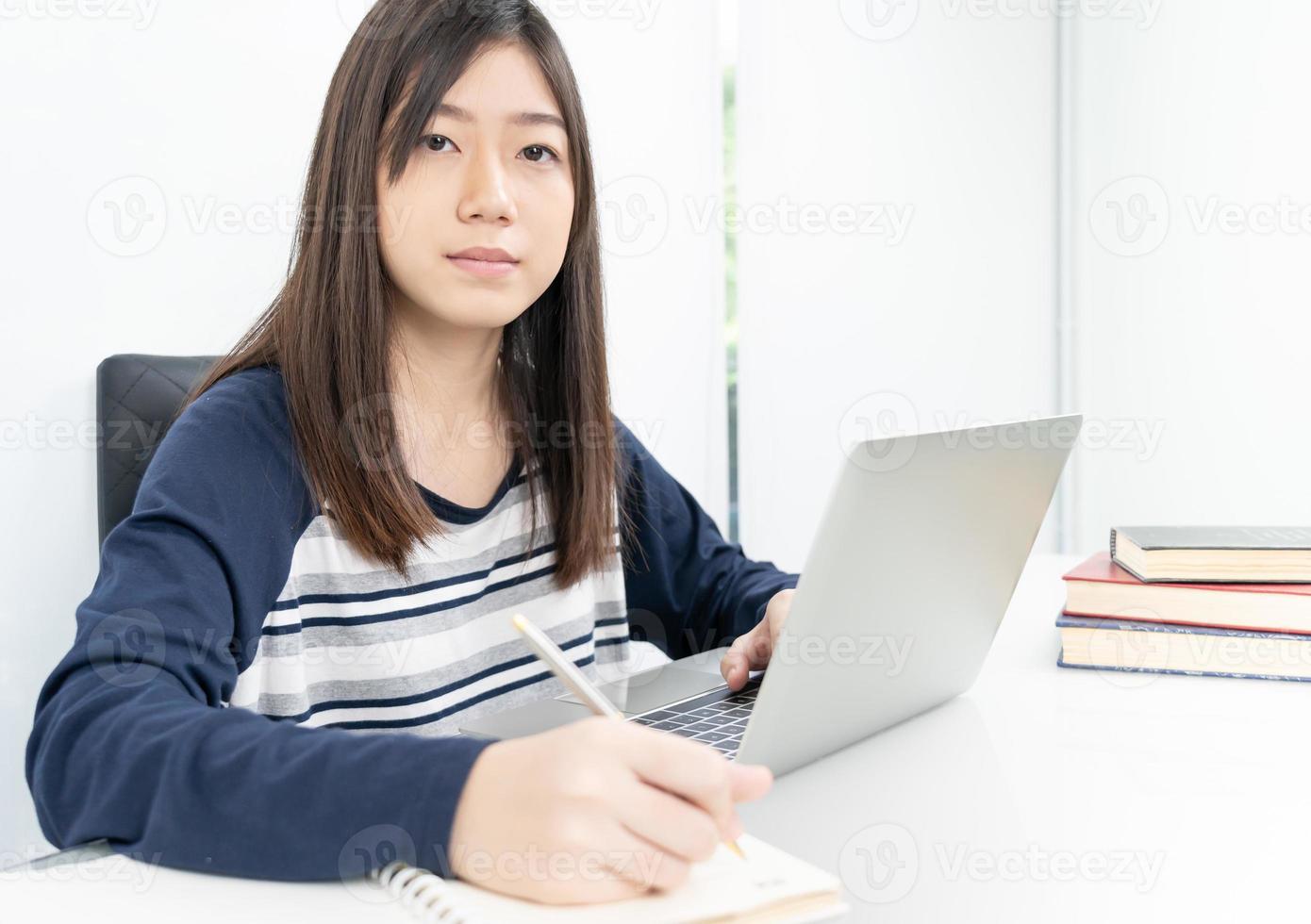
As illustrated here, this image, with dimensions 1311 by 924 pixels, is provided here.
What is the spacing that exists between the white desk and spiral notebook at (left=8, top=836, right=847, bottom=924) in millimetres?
65

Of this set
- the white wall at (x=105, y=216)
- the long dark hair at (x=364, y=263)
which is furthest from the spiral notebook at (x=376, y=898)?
the white wall at (x=105, y=216)

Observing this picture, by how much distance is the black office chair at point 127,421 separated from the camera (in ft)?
3.70

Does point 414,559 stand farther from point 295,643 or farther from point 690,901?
point 690,901

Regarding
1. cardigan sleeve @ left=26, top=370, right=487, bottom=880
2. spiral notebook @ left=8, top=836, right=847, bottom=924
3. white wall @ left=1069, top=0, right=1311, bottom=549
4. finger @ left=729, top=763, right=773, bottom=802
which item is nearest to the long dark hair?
cardigan sleeve @ left=26, top=370, right=487, bottom=880

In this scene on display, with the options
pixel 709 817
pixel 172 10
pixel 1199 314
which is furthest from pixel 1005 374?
pixel 709 817

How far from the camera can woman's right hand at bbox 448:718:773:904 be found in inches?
18.1

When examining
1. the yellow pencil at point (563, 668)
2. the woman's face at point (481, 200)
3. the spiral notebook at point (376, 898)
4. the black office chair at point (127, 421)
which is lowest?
the spiral notebook at point (376, 898)

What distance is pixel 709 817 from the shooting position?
1.54ft

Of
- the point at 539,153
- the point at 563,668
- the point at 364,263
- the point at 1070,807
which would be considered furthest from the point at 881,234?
the point at 563,668

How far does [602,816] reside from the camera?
0.46 m

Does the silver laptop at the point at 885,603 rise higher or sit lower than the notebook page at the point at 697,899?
higher

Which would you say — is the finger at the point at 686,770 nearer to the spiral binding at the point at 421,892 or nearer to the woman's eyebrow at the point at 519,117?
the spiral binding at the point at 421,892

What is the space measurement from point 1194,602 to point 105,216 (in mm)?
1221

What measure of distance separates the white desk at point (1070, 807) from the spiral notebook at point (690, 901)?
61mm
